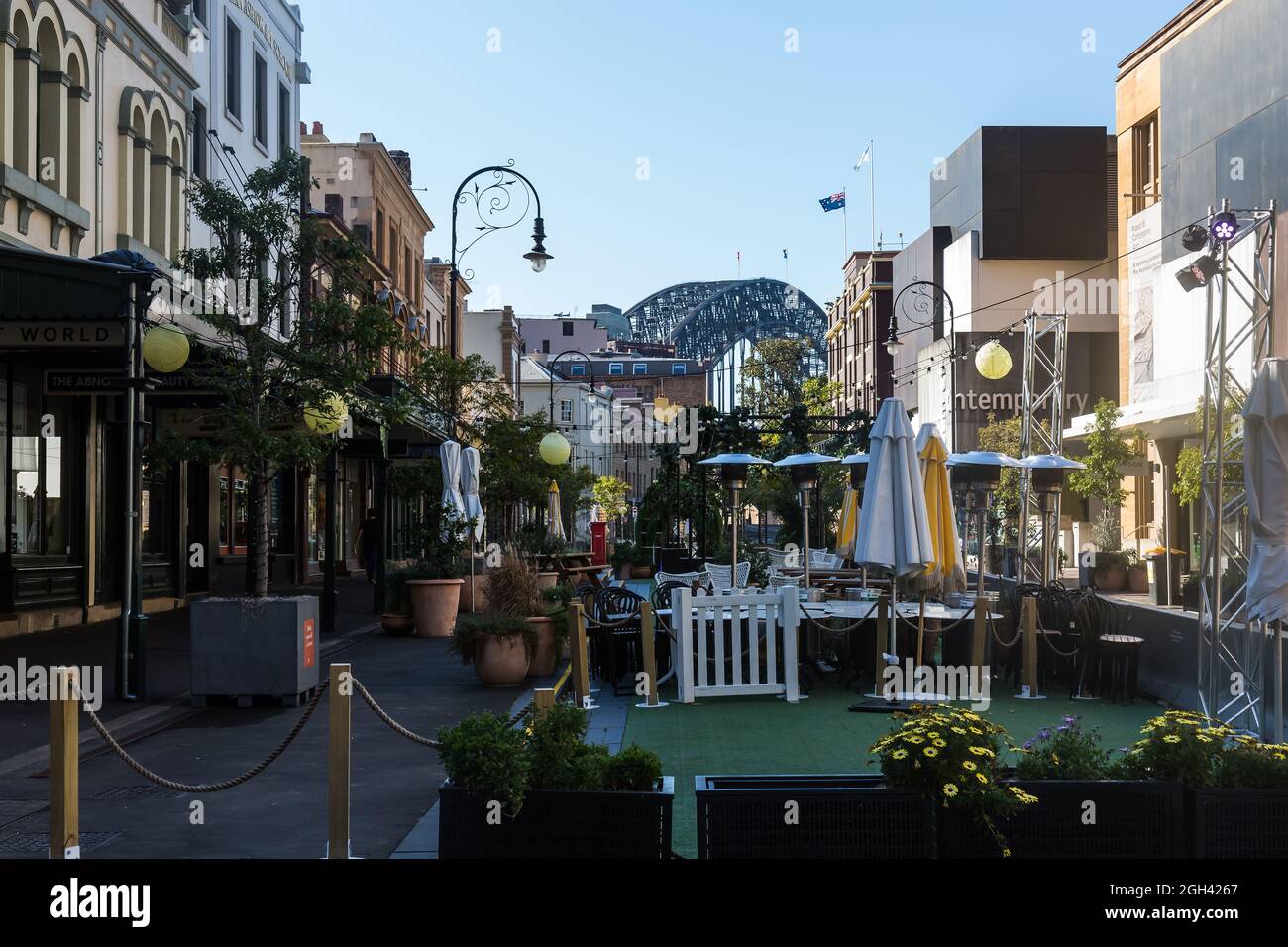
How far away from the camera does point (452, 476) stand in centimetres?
2155

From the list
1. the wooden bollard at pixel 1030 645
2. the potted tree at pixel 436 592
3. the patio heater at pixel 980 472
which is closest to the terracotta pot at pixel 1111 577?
the patio heater at pixel 980 472

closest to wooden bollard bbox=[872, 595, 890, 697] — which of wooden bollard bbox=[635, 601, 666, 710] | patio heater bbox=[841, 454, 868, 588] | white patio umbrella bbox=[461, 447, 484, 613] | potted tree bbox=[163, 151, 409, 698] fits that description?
wooden bollard bbox=[635, 601, 666, 710]

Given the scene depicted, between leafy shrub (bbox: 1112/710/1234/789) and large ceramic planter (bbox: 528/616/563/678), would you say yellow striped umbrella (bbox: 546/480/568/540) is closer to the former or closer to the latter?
large ceramic planter (bbox: 528/616/563/678)

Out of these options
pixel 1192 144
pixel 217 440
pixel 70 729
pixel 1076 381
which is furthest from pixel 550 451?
pixel 1076 381

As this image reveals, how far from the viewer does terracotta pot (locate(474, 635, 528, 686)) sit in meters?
13.3

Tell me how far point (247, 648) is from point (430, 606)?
24.7ft

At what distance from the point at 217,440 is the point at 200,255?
1.83 metres

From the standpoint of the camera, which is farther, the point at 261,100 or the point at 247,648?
the point at 261,100

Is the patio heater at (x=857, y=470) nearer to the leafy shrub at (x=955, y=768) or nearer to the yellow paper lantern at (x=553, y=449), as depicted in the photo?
the yellow paper lantern at (x=553, y=449)

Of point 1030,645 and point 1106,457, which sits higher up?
point 1106,457

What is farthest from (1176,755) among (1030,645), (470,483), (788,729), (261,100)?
(261,100)

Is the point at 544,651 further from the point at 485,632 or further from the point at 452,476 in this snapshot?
the point at 452,476

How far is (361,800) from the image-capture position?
7922 millimetres

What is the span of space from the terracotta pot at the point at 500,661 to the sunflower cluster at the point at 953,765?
8338mm
